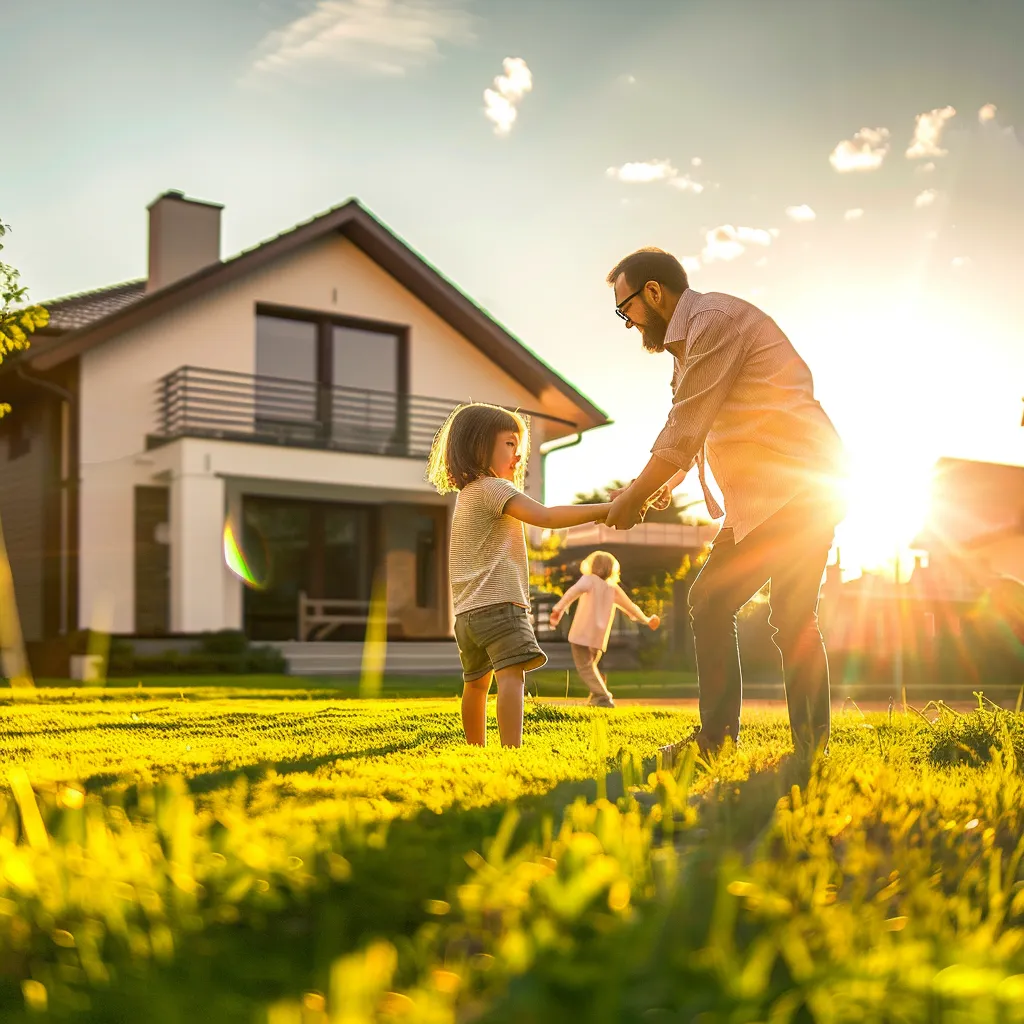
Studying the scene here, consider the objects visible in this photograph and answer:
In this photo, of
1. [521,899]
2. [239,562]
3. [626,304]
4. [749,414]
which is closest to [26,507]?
[239,562]

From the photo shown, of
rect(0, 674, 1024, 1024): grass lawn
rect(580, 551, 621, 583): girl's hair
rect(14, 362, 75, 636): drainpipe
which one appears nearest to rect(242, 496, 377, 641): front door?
rect(14, 362, 75, 636): drainpipe

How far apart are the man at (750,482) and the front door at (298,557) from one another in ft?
53.7

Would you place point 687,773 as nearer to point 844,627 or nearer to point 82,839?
point 82,839

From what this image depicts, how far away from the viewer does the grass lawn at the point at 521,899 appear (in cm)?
133

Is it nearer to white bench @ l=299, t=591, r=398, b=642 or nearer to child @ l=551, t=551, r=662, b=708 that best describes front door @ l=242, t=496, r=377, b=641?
white bench @ l=299, t=591, r=398, b=642

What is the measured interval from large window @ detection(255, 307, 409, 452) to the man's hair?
15.8 meters

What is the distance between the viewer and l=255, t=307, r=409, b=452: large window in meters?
20.2

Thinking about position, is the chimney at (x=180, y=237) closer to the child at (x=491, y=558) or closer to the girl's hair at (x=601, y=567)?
the girl's hair at (x=601, y=567)

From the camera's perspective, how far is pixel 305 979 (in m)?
1.50

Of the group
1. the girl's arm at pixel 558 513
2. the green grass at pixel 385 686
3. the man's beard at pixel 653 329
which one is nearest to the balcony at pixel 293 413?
the green grass at pixel 385 686

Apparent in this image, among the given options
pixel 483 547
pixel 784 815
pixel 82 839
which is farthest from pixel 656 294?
pixel 82 839

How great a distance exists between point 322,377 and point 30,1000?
786 inches

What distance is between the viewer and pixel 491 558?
4.81 m

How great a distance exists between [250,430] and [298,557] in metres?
2.59
